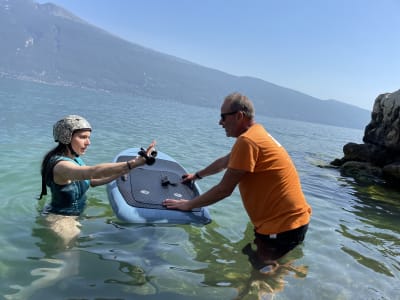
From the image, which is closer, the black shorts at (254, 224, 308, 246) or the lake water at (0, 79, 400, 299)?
the black shorts at (254, 224, 308, 246)

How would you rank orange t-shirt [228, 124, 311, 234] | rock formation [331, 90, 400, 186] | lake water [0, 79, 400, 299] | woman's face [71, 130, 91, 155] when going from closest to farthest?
1. orange t-shirt [228, 124, 311, 234]
2. lake water [0, 79, 400, 299]
3. woman's face [71, 130, 91, 155]
4. rock formation [331, 90, 400, 186]

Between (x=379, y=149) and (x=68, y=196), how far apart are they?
60.0 ft

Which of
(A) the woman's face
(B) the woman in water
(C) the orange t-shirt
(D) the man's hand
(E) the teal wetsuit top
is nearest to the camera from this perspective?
(C) the orange t-shirt

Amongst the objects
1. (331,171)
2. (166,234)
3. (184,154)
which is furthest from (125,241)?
(331,171)

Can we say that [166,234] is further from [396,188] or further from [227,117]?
[396,188]

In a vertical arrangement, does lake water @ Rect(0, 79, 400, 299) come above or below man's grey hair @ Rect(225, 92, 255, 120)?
below

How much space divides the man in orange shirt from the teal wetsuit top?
1856mm

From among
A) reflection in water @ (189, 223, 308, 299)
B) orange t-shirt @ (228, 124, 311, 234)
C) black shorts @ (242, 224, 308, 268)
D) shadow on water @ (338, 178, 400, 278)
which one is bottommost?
shadow on water @ (338, 178, 400, 278)

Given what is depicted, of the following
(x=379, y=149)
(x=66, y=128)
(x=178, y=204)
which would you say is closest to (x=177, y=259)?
(x=178, y=204)

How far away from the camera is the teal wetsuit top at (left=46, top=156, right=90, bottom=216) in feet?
16.6

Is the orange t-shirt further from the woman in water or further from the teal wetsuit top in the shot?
the teal wetsuit top

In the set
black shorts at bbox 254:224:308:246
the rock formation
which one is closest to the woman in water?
black shorts at bbox 254:224:308:246

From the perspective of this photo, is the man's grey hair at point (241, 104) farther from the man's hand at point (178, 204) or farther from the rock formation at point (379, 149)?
the rock formation at point (379, 149)

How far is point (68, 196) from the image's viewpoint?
5168mm
